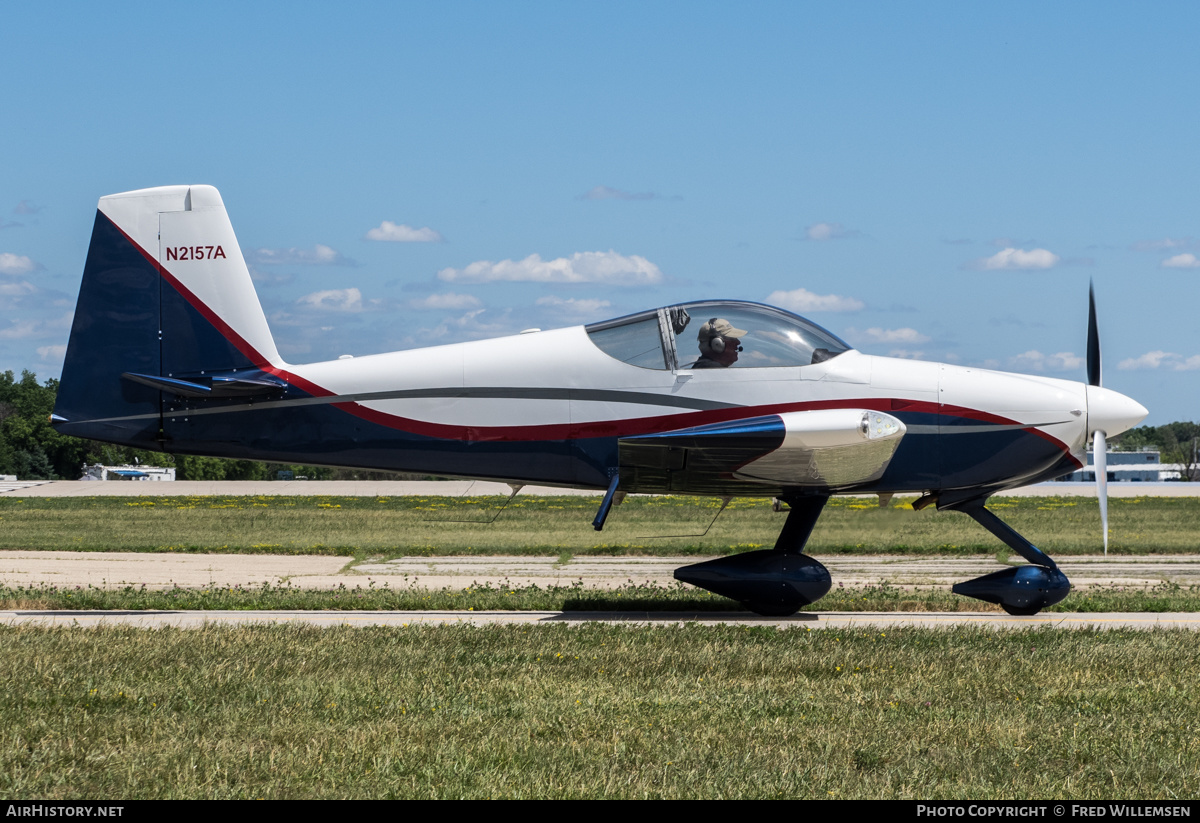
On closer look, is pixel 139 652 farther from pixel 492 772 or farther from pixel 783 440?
pixel 783 440

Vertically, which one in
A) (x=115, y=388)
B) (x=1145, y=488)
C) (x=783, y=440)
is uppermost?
(x=115, y=388)

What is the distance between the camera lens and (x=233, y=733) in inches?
263

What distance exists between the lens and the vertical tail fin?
12.5m

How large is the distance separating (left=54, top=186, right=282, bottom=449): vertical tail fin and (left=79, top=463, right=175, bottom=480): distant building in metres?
96.3

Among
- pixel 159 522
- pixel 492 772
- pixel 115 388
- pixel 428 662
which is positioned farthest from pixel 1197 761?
pixel 159 522

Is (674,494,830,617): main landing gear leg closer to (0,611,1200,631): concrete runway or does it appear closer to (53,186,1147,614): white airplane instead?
(53,186,1147,614): white airplane

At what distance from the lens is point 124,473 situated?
108 m

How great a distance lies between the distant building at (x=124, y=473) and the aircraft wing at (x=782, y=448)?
3931 inches

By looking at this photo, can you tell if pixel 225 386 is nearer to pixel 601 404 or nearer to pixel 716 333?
pixel 601 404

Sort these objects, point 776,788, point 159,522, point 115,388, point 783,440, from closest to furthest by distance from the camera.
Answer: point 776,788 → point 783,440 → point 115,388 → point 159,522

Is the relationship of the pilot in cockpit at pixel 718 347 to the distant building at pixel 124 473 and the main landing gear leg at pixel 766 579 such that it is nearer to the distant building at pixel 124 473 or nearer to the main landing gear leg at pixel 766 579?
the main landing gear leg at pixel 766 579

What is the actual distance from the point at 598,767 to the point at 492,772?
1.93 feet

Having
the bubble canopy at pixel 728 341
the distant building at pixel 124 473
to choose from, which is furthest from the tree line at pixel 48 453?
the bubble canopy at pixel 728 341

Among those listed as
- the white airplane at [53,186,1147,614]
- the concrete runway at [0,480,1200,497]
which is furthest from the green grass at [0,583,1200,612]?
the concrete runway at [0,480,1200,497]
